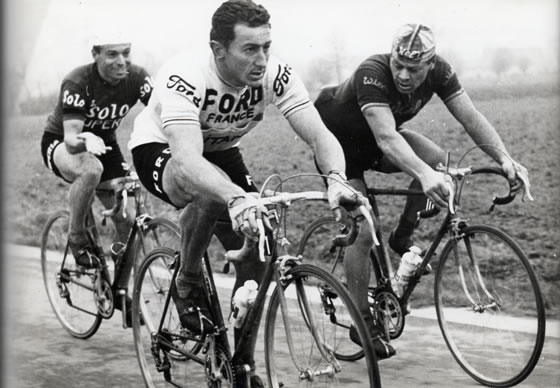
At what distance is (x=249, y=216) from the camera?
3.91 m

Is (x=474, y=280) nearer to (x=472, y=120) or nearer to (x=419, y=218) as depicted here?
(x=419, y=218)

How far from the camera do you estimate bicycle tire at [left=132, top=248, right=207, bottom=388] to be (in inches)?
185

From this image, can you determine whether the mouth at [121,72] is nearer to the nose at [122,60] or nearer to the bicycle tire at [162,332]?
the nose at [122,60]

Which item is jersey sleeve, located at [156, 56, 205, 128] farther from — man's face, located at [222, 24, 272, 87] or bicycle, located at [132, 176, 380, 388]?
bicycle, located at [132, 176, 380, 388]

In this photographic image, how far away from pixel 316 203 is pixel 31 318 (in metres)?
1.81

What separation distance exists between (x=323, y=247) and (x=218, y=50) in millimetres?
1455

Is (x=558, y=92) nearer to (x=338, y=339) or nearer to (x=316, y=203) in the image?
(x=316, y=203)

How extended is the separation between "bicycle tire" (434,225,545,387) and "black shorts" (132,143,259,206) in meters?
1.07

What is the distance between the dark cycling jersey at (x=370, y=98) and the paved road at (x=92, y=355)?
3.33 feet

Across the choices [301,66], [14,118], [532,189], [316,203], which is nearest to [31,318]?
[14,118]

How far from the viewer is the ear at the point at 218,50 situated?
4.47m

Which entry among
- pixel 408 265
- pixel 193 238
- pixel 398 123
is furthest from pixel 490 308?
pixel 193 238

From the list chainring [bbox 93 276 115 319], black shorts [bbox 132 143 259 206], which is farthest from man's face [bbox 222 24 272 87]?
chainring [bbox 93 276 115 319]

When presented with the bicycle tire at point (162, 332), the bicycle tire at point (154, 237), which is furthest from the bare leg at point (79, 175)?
the bicycle tire at point (162, 332)
